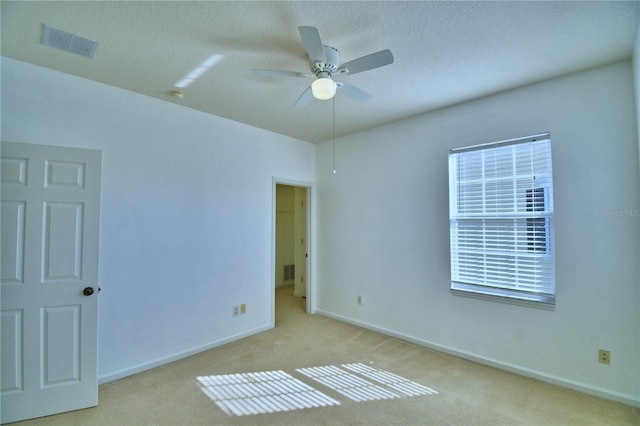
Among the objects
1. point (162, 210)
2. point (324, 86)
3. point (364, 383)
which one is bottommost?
point (364, 383)

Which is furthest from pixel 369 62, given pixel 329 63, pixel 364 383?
pixel 364 383

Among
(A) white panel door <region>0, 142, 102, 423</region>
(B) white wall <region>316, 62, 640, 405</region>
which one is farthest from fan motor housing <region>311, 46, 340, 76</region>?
(A) white panel door <region>0, 142, 102, 423</region>

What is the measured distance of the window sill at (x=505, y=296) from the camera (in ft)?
8.37

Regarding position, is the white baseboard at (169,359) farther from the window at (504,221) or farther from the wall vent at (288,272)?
the wall vent at (288,272)

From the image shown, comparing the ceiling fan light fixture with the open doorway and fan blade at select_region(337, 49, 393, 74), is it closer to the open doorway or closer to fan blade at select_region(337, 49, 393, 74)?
fan blade at select_region(337, 49, 393, 74)

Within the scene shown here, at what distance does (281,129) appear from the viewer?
3.93 metres

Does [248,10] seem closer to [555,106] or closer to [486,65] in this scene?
[486,65]

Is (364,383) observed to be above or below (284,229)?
below

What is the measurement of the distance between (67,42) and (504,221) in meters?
3.97

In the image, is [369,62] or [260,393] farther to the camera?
[260,393]

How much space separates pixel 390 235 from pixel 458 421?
80.9 inches

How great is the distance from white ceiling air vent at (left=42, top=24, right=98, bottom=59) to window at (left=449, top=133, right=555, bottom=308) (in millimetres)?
3451

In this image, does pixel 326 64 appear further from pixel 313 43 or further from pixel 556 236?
pixel 556 236

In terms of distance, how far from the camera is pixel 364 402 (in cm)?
228
